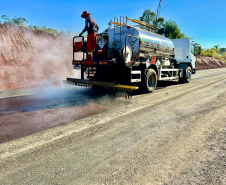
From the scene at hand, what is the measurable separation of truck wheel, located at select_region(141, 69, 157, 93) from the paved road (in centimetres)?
341

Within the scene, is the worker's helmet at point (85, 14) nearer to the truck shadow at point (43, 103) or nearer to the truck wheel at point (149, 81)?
the truck shadow at point (43, 103)

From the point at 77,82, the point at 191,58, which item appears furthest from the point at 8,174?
the point at 191,58

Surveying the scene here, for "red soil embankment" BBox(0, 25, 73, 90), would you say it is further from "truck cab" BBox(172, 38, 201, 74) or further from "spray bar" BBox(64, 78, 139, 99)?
"truck cab" BBox(172, 38, 201, 74)

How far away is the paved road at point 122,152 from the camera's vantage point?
240 centimetres

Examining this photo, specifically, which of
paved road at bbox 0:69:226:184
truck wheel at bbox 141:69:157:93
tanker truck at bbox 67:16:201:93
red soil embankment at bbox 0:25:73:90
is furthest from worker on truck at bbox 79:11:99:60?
red soil embankment at bbox 0:25:73:90

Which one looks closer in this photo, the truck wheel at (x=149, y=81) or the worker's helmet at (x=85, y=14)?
the worker's helmet at (x=85, y=14)

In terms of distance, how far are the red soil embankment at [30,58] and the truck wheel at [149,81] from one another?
594 centimetres

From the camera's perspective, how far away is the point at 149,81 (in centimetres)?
872

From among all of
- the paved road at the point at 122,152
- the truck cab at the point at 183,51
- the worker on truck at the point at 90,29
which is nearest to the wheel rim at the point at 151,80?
the worker on truck at the point at 90,29

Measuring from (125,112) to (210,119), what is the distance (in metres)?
2.22

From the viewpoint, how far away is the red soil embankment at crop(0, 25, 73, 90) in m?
11.2

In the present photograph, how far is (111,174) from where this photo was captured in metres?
2.45

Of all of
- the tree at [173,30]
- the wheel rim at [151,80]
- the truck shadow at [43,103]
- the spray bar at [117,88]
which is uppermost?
the tree at [173,30]

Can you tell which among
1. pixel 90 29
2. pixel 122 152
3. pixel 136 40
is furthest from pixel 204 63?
pixel 122 152
